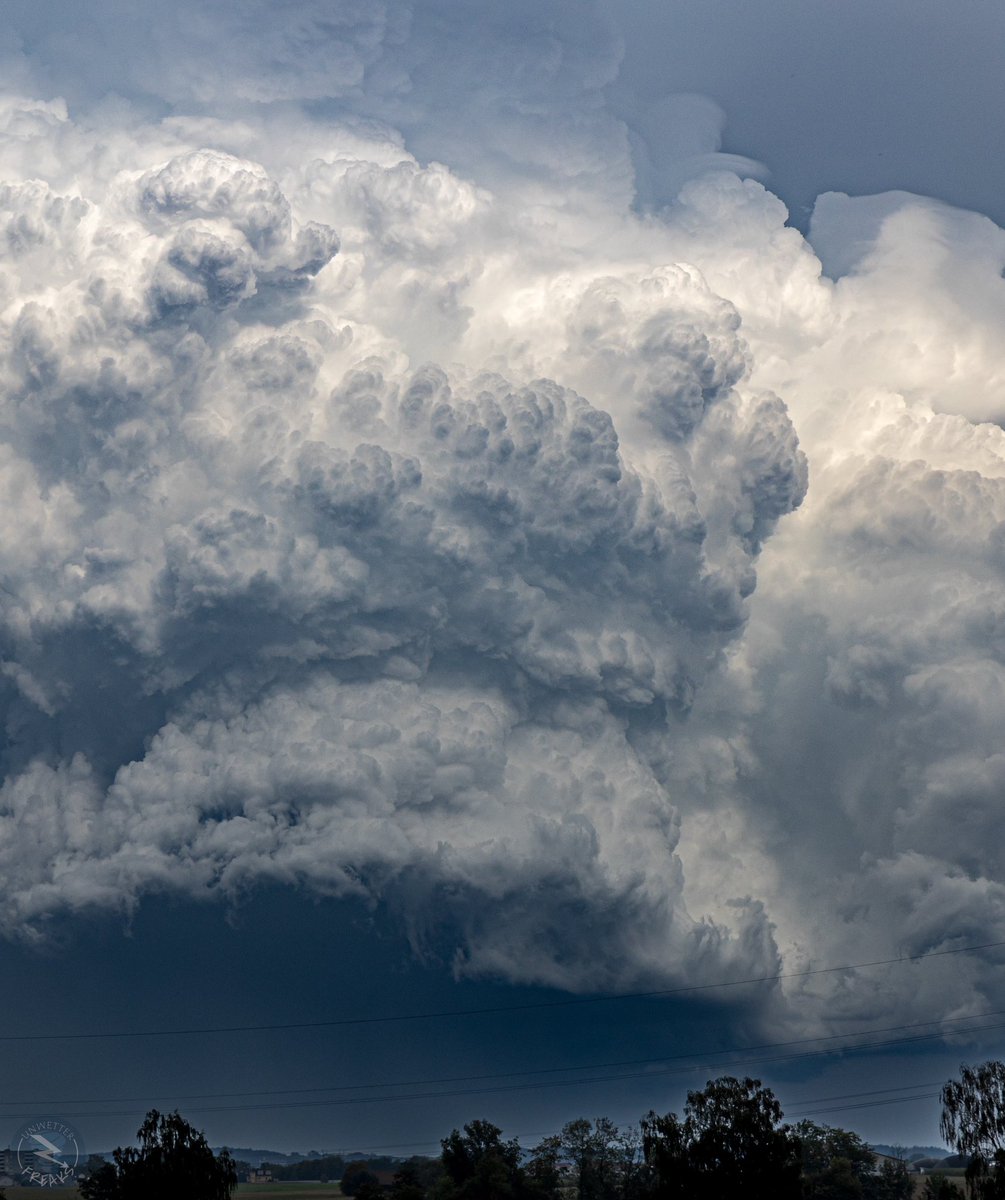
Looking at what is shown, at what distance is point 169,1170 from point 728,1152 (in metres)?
50.8

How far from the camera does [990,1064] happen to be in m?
123

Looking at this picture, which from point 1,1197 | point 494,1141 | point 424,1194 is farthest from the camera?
point 494,1141

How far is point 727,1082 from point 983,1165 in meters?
23.3

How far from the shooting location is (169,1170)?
13412cm

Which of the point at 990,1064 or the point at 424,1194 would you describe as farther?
the point at 424,1194

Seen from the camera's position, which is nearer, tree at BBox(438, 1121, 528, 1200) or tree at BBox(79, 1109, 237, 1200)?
tree at BBox(79, 1109, 237, 1200)

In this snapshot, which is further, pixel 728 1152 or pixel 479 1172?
pixel 479 1172

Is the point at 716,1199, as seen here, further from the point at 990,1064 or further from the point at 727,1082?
the point at 990,1064

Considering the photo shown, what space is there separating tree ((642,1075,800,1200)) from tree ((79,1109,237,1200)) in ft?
131

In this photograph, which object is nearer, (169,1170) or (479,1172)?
(169,1170)

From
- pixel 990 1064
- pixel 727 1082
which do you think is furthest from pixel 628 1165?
pixel 990 1064

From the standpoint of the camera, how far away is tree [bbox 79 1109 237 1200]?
5256 inches

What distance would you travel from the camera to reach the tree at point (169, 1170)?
5256 inches

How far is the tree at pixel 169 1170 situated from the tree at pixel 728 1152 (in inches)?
1575
